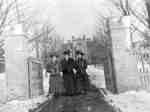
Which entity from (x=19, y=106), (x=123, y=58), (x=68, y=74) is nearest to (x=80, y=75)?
(x=68, y=74)

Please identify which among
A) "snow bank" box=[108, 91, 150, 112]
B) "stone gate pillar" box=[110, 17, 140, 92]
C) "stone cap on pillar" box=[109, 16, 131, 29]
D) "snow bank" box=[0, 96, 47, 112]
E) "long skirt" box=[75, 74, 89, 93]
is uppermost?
"stone cap on pillar" box=[109, 16, 131, 29]

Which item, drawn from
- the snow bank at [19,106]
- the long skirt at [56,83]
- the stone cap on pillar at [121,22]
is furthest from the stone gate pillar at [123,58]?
the snow bank at [19,106]

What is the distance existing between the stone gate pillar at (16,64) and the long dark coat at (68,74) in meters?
1.92

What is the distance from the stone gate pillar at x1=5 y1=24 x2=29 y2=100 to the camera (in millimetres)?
8195

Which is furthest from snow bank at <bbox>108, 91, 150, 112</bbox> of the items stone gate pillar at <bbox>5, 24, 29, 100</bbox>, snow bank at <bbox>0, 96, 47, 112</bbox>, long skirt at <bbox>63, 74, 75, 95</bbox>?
stone gate pillar at <bbox>5, 24, 29, 100</bbox>

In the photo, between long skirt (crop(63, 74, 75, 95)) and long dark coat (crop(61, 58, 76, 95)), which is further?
long skirt (crop(63, 74, 75, 95))

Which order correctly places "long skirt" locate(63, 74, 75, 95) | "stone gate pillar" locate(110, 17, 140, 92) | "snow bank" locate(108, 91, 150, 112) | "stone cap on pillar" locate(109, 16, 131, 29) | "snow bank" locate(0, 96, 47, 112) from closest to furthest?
"snow bank" locate(108, 91, 150, 112)
"snow bank" locate(0, 96, 47, 112)
"long skirt" locate(63, 74, 75, 95)
"stone gate pillar" locate(110, 17, 140, 92)
"stone cap on pillar" locate(109, 16, 131, 29)

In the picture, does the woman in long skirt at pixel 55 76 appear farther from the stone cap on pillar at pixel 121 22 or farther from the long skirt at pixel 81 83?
the stone cap on pillar at pixel 121 22

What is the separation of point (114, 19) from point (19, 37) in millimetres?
4753

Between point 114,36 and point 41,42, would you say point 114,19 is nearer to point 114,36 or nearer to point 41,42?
point 114,36

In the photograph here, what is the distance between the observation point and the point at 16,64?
8.38 metres

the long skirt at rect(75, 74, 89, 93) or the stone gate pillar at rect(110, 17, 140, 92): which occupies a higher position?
the stone gate pillar at rect(110, 17, 140, 92)

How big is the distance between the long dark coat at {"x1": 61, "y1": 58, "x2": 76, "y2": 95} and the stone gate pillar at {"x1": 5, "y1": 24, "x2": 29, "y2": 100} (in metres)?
1.92

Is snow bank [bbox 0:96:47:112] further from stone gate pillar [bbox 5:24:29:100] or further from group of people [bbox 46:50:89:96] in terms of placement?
group of people [bbox 46:50:89:96]
